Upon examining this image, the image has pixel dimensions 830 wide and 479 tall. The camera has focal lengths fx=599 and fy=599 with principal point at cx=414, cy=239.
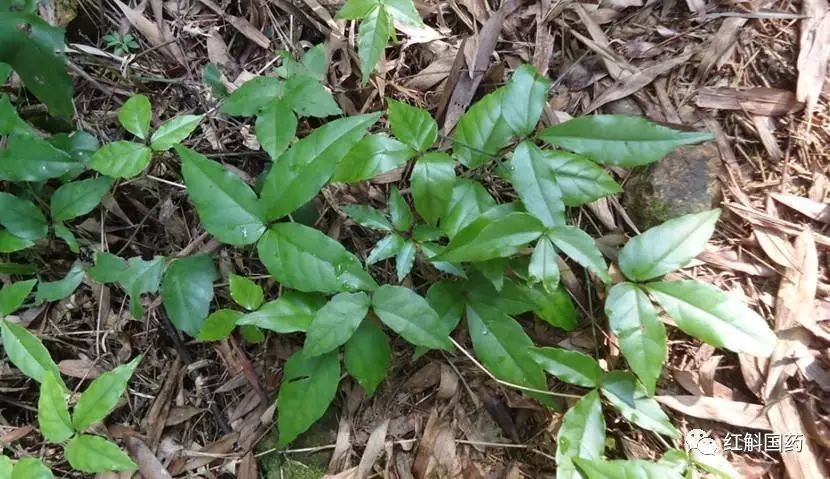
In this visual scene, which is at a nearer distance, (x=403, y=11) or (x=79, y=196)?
(x=403, y=11)

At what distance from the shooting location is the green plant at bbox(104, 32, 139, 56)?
1512 mm

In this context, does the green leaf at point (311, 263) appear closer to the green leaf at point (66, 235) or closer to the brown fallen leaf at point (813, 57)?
the green leaf at point (66, 235)

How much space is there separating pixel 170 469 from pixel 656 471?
1057 mm

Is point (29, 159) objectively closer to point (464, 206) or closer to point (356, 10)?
point (356, 10)

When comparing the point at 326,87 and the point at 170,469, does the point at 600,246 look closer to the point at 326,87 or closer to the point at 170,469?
the point at 326,87

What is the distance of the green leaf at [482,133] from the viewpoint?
4.01 feet

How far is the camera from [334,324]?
118 cm

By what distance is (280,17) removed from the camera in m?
1.49

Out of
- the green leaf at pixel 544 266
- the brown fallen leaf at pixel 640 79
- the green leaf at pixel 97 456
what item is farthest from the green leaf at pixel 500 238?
the green leaf at pixel 97 456

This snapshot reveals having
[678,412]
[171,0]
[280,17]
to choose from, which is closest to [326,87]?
[280,17]

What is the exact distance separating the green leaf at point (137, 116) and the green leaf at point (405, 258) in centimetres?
64

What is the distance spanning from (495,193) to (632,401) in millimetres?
522

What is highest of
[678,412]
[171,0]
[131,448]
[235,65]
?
[171,0]

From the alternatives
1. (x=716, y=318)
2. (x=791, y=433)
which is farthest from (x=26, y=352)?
(x=791, y=433)
